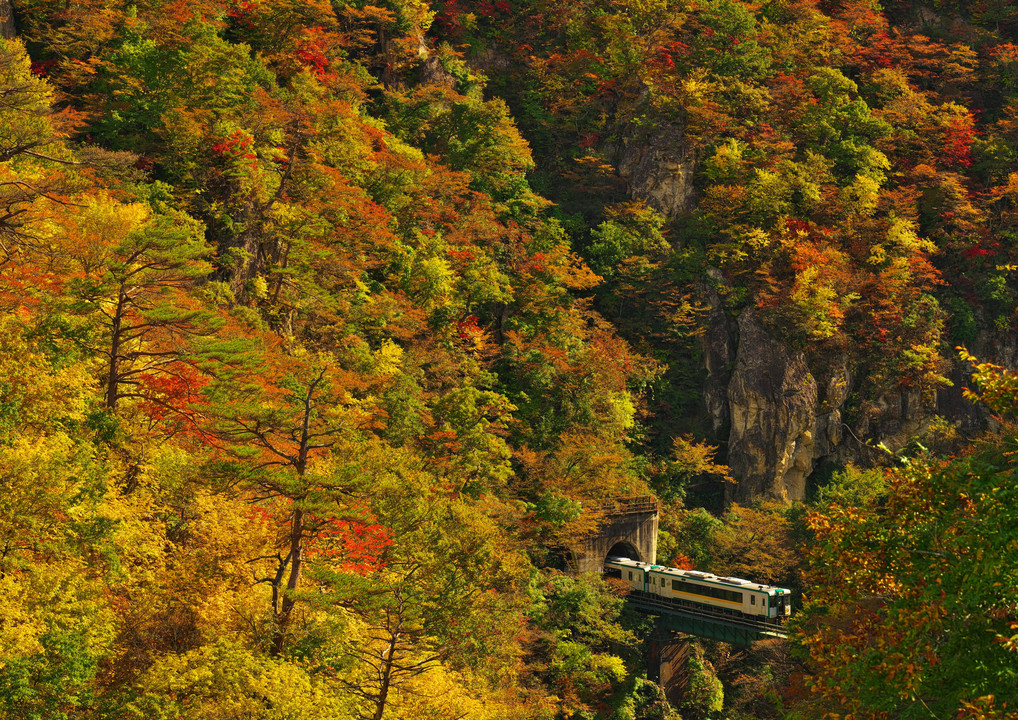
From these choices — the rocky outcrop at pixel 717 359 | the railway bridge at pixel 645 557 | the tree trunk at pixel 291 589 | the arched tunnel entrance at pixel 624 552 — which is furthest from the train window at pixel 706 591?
the tree trunk at pixel 291 589

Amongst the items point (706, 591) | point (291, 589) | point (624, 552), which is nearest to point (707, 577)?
point (706, 591)

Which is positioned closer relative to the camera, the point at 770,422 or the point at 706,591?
the point at 706,591

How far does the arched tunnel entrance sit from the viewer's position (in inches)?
1344

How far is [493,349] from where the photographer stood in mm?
33719

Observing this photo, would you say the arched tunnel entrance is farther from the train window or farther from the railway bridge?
the train window

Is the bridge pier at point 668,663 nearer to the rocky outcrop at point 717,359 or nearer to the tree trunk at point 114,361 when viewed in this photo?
the rocky outcrop at point 717,359

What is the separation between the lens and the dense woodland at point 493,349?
12.7m

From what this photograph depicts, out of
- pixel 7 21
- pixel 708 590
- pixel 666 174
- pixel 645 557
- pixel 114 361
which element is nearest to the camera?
pixel 114 361

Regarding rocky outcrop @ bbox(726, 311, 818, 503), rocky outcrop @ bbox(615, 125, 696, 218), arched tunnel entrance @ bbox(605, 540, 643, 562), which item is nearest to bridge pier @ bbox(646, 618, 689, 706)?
arched tunnel entrance @ bbox(605, 540, 643, 562)

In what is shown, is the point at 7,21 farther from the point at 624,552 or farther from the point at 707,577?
the point at 707,577

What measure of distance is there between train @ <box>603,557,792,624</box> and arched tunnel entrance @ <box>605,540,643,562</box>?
3.08ft

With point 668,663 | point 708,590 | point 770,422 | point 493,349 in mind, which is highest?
point 493,349

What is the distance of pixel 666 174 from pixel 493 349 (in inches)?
607

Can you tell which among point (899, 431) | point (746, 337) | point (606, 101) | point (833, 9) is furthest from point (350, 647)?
point (833, 9)
